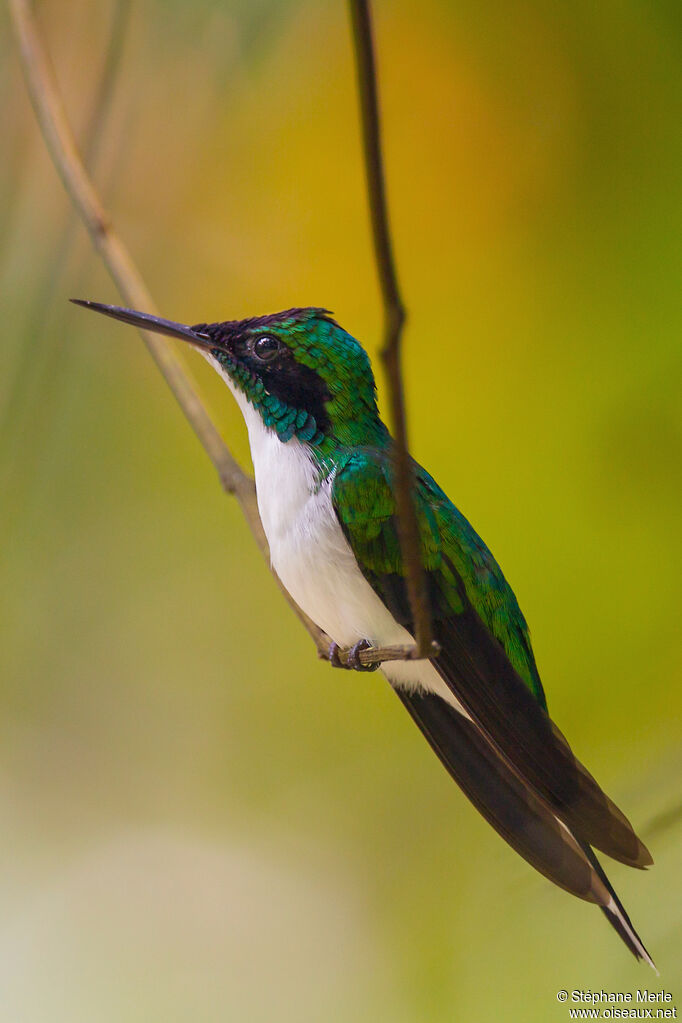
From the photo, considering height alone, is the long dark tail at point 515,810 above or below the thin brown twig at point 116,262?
below

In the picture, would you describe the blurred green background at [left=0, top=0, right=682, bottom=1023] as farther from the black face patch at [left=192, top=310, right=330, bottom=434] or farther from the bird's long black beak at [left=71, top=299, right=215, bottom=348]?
the bird's long black beak at [left=71, top=299, right=215, bottom=348]

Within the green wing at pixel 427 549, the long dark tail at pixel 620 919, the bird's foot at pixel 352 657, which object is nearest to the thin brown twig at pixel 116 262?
the bird's foot at pixel 352 657

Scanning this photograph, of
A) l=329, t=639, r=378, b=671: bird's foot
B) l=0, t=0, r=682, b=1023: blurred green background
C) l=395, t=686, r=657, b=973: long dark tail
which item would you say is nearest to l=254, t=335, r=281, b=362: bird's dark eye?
l=0, t=0, r=682, b=1023: blurred green background

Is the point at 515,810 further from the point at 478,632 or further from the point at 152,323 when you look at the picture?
the point at 152,323

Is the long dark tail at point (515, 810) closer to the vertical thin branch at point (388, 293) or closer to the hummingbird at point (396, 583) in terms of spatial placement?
the hummingbird at point (396, 583)

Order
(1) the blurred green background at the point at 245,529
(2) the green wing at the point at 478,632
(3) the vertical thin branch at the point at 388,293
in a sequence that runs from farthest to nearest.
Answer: (1) the blurred green background at the point at 245,529
(2) the green wing at the point at 478,632
(3) the vertical thin branch at the point at 388,293

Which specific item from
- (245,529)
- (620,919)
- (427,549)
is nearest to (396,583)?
(427,549)

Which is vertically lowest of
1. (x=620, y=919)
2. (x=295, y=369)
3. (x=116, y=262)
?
(x=620, y=919)

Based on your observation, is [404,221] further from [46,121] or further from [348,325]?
[46,121]
